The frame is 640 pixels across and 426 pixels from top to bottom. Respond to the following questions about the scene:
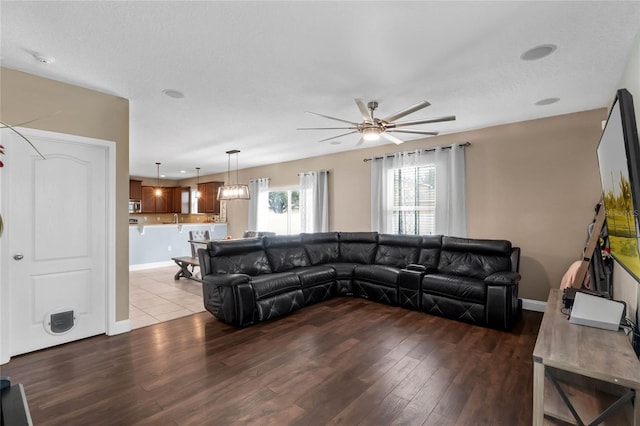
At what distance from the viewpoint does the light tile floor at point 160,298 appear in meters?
3.99

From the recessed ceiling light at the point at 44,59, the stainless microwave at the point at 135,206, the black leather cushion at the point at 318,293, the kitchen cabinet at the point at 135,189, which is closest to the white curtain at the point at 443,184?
the black leather cushion at the point at 318,293

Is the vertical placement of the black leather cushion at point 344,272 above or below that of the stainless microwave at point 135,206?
below

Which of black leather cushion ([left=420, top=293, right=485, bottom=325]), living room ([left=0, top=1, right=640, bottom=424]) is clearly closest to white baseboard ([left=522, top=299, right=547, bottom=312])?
living room ([left=0, top=1, right=640, bottom=424])

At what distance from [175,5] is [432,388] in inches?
128

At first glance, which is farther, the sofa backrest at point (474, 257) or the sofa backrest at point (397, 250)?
the sofa backrest at point (397, 250)

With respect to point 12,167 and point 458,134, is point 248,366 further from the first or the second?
point 458,134

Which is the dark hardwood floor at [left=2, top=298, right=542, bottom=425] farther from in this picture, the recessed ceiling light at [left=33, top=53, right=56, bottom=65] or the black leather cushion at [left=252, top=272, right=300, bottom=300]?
the recessed ceiling light at [left=33, top=53, right=56, bottom=65]

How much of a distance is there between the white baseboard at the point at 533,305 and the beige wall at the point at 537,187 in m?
0.06

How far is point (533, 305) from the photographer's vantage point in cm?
414

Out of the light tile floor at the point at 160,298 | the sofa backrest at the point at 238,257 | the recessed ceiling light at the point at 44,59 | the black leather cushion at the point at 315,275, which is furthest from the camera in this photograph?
the black leather cushion at the point at 315,275

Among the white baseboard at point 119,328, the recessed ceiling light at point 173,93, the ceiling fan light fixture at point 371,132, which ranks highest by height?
the recessed ceiling light at point 173,93

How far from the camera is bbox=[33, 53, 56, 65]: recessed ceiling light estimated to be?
2.49 m

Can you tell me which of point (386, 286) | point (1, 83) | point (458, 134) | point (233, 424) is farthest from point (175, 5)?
point (458, 134)

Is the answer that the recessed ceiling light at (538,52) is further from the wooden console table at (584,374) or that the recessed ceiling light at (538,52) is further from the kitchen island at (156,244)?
the kitchen island at (156,244)
